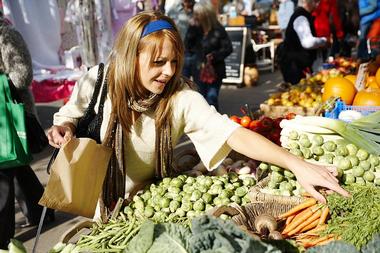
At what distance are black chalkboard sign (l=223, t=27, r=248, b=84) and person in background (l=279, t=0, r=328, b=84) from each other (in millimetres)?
2731

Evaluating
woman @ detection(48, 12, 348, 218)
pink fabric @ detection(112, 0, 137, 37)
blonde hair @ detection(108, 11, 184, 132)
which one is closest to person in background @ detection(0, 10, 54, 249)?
woman @ detection(48, 12, 348, 218)

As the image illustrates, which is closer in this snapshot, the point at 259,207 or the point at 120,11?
the point at 259,207

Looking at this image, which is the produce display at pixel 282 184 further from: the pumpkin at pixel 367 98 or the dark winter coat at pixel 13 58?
the dark winter coat at pixel 13 58

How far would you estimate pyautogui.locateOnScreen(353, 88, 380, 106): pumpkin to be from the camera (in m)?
3.31

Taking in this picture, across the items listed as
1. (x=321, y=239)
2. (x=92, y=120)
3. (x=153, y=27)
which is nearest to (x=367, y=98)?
(x=321, y=239)

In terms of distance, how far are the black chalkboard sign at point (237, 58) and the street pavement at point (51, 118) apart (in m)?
0.22

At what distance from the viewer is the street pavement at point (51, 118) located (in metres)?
3.77

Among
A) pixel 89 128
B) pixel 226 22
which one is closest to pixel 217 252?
pixel 89 128

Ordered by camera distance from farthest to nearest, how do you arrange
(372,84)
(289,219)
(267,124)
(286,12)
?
(286,12), (372,84), (267,124), (289,219)

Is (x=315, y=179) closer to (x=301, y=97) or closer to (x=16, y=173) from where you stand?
(x=16, y=173)

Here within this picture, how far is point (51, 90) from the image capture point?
7.07 meters

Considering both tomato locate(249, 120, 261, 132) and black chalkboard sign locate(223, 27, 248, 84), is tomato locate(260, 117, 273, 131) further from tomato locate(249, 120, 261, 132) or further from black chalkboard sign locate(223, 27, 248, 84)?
black chalkboard sign locate(223, 27, 248, 84)

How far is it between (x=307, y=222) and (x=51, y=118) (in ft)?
20.7

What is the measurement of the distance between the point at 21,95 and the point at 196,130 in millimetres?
2034
